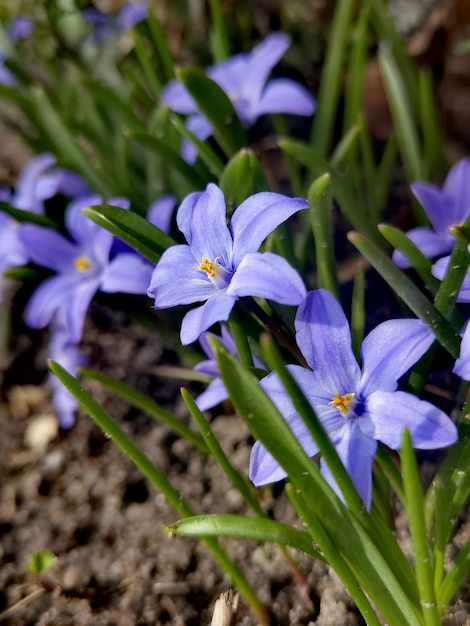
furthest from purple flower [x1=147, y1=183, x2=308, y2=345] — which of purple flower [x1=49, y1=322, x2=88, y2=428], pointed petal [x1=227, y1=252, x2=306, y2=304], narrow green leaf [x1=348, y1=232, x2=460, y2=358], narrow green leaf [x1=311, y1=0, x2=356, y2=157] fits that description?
narrow green leaf [x1=311, y1=0, x2=356, y2=157]

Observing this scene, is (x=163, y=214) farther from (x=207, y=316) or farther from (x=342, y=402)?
(x=342, y=402)

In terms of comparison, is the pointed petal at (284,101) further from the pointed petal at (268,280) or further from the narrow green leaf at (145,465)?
the narrow green leaf at (145,465)

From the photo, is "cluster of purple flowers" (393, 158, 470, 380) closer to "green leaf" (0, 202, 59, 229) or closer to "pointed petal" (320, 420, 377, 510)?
"pointed petal" (320, 420, 377, 510)

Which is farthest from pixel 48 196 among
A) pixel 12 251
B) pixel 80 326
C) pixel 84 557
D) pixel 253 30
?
pixel 253 30

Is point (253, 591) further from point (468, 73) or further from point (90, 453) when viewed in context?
point (468, 73)

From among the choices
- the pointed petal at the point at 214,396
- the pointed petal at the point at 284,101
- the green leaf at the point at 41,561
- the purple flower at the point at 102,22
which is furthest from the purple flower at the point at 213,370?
A: the purple flower at the point at 102,22

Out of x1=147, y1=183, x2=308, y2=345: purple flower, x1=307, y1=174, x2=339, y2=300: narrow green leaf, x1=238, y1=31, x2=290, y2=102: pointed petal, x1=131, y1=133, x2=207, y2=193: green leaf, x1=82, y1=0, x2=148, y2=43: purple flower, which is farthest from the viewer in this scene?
x1=82, y1=0, x2=148, y2=43: purple flower

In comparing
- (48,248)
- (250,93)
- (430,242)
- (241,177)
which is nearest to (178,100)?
(250,93)
